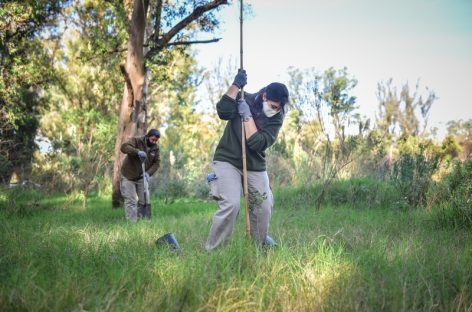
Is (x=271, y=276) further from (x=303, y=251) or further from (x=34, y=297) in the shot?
(x=34, y=297)

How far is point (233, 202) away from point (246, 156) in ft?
1.82

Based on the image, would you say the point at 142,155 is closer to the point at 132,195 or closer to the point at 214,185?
the point at 132,195

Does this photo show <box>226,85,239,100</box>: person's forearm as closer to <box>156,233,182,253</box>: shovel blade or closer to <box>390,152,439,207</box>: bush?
→ <box>156,233,182,253</box>: shovel blade

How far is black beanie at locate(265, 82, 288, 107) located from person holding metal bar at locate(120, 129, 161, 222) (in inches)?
172

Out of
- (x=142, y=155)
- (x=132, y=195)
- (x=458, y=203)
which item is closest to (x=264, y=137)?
(x=458, y=203)

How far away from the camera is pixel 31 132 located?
1886 cm

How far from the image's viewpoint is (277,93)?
4.18m

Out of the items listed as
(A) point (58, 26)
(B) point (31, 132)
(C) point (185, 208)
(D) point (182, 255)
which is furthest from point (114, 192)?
(A) point (58, 26)

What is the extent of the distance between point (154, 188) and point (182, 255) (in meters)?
12.5

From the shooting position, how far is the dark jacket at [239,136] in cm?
415

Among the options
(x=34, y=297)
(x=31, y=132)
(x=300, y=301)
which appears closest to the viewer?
(x=34, y=297)

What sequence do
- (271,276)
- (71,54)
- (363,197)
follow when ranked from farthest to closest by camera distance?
(71,54), (363,197), (271,276)

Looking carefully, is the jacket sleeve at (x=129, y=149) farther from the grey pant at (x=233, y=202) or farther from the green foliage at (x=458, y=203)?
the green foliage at (x=458, y=203)

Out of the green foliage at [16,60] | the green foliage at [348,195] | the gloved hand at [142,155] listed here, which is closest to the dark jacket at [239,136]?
the gloved hand at [142,155]
